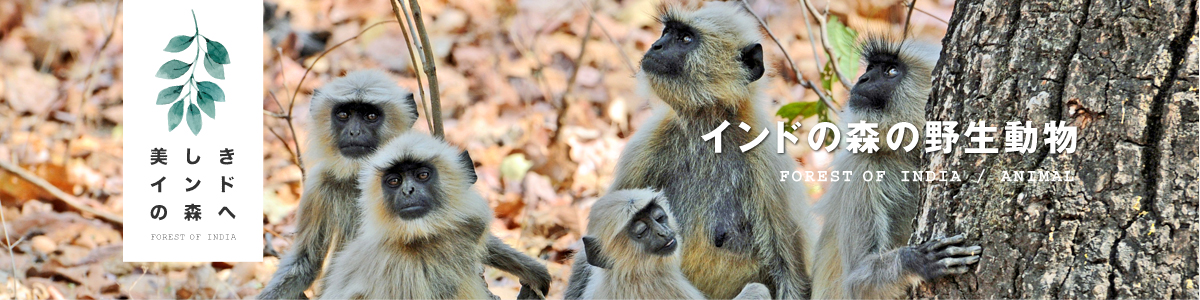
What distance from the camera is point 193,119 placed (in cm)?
454

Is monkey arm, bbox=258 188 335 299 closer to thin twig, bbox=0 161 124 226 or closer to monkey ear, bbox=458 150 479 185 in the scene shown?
monkey ear, bbox=458 150 479 185

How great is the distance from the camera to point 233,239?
15.0ft

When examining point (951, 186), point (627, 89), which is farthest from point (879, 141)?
point (627, 89)

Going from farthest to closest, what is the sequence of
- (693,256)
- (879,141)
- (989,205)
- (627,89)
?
(627,89), (693,256), (879,141), (989,205)

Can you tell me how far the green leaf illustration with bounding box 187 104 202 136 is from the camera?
14.9 feet

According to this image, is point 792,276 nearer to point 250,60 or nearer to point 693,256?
point 693,256

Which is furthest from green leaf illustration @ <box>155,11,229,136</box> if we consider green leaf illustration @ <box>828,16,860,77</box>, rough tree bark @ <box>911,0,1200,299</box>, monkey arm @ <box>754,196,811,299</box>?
rough tree bark @ <box>911,0,1200,299</box>

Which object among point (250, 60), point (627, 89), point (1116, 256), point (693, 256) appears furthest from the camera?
point (627, 89)

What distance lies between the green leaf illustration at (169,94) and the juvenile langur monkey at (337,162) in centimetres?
61

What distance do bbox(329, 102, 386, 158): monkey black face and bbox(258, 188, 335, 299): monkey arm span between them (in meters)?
0.29

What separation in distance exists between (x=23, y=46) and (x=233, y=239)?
5124 mm

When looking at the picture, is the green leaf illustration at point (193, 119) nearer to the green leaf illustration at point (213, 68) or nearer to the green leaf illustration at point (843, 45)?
the green leaf illustration at point (213, 68)

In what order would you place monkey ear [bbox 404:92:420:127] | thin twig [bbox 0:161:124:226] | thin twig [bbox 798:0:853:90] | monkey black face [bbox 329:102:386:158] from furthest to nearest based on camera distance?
thin twig [bbox 0:161:124:226]
thin twig [bbox 798:0:853:90]
monkey ear [bbox 404:92:420:127]
monkey black face [bbox 329:102:386:158]

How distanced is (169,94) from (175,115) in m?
0.09
